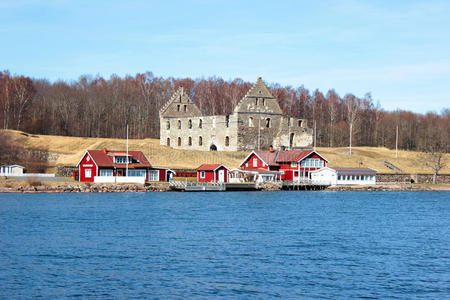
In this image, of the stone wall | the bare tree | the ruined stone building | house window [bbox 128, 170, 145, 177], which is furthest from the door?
the bare tree

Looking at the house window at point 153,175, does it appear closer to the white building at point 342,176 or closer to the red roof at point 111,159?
the red roof at point 111,159

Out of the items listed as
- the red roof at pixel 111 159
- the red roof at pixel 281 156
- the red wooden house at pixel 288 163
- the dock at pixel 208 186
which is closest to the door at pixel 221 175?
the dock at pixel 208 186

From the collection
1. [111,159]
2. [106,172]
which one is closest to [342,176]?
[111,159]

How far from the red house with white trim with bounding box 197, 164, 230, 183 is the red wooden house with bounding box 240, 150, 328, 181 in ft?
Result: 11.2

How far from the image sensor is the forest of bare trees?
11362 centimetres

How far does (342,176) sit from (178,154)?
77.2 ft

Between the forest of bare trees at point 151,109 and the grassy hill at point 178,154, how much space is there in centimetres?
1041

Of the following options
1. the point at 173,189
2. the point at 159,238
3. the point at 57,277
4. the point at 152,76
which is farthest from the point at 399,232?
the point at 152,76

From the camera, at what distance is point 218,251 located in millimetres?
31516

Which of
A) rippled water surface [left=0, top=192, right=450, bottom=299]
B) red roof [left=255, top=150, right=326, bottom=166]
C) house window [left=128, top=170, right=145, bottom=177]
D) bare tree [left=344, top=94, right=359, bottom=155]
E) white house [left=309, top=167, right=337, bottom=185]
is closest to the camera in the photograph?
rippled water surface [left=0, top=192, right=450, bottom=299]

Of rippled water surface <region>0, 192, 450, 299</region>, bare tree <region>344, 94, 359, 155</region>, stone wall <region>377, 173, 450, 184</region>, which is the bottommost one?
rippled water surface <region>0, 192, 450, 299</region>

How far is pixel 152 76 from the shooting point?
13312 centimetres

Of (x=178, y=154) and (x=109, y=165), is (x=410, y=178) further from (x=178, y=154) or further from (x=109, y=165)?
(x=109, y=165)

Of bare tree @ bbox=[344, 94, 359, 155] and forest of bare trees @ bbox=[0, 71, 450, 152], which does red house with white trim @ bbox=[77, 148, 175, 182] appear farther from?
bare tree @ bbox=[344, 94, 359, 155]
